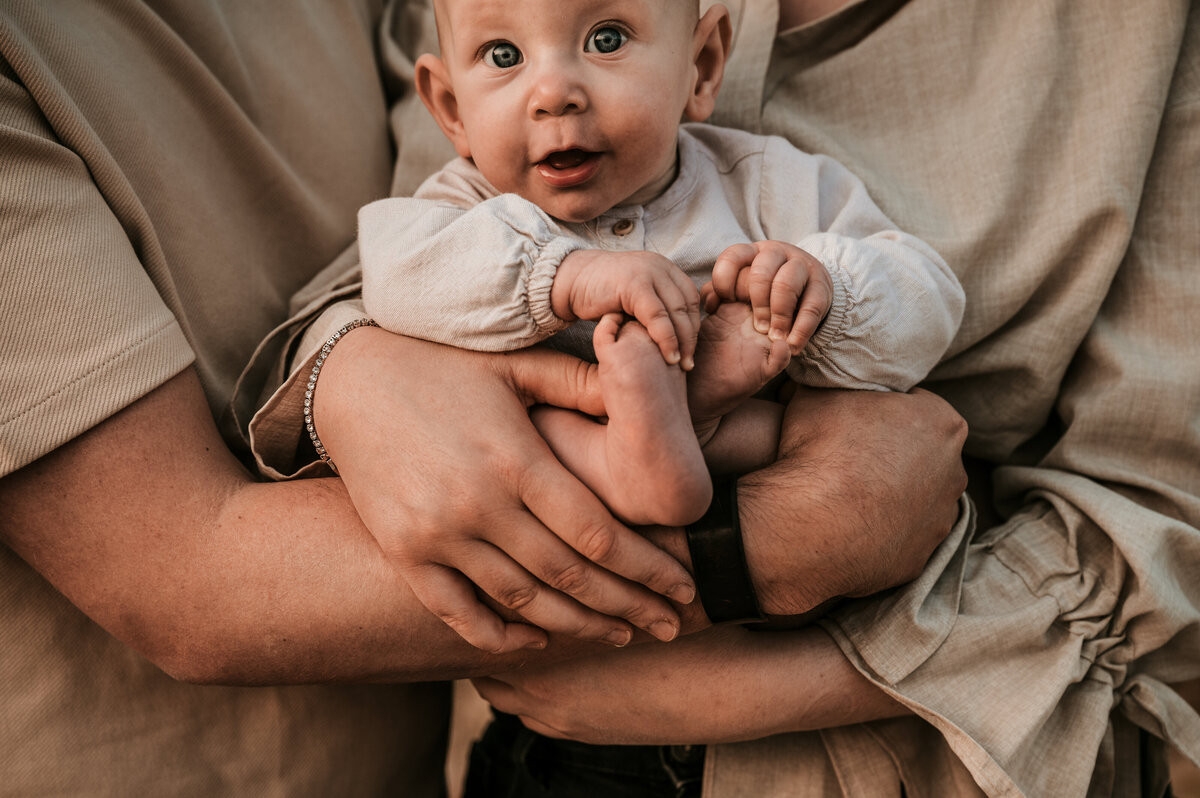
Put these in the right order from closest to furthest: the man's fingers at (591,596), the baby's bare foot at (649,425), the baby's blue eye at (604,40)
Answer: the baby's bare foot at (649,425), the man's fingers at (591,596), the baby's blue eye at (604,40)

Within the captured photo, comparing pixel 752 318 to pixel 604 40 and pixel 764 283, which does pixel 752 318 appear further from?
pixel 604 40

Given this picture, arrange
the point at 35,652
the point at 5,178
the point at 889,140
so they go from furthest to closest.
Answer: the point at 889,140 → the point at 35,652 → the point at 5,178

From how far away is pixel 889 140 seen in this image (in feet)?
4.53

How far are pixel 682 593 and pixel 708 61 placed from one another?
830 millimetres

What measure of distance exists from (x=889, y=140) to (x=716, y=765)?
1.10m

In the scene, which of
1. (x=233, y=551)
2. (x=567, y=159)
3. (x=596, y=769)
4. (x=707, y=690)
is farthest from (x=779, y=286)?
(x=596, y=769)

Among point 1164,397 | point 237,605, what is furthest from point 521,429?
point 1164,397

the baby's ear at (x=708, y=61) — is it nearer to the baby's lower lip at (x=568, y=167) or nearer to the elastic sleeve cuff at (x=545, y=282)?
the baby's lower lip at (x=568, y=167)

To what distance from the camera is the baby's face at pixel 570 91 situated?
1.03m

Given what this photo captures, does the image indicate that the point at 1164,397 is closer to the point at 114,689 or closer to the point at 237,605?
the point at 237,605

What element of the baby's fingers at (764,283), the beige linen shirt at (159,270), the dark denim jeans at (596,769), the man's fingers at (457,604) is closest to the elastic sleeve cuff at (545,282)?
the baby's fingers at (764,283)

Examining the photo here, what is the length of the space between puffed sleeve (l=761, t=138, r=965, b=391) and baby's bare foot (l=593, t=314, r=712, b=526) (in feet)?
0.90

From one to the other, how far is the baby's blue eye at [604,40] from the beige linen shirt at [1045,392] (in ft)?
1.43

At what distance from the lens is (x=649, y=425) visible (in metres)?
0.83
